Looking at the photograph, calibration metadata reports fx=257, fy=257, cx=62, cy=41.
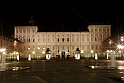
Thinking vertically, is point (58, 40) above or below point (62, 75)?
above

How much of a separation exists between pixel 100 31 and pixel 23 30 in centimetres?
3308

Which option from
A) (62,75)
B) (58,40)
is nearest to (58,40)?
(58,40)

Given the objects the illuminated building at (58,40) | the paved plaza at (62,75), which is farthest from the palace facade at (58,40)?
the paved plaza at (62,75)

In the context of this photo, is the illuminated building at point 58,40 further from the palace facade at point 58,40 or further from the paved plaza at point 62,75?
the paved plaza at point 62,75

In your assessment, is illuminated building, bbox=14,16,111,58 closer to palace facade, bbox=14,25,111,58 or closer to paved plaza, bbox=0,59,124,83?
palace facade, bbox=14,25,111,58

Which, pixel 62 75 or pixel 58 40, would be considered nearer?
pixel 62 75

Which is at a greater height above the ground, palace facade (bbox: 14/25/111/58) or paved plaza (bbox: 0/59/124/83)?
palace facade (bbox: 14/25/111/58)

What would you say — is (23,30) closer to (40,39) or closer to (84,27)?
(40,39)

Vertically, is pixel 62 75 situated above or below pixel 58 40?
below

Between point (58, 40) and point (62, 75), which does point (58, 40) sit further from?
point (62, 75)

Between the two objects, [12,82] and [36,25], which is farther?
[36,25]

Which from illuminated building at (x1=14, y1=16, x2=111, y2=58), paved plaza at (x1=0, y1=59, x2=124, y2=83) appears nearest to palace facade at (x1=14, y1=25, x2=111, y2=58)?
illuminated building at (x1=14, y1=16, x2=111, y2=58)

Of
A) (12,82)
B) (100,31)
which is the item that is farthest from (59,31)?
(12,82)

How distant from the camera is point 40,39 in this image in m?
107
